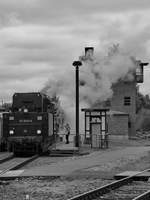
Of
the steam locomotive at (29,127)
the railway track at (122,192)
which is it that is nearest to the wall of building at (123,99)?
the steam locomotive at (29,127)

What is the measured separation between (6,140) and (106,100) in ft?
110

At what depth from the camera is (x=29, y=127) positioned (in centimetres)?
3044

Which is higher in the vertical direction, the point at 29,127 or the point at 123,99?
the point at 123,99

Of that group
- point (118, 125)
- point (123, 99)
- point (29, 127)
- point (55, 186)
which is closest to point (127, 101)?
point (123, 99)

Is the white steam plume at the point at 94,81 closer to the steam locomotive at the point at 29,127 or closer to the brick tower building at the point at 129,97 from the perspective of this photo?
the brick tower building at the point at 129,97

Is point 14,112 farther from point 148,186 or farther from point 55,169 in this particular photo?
point 148,186

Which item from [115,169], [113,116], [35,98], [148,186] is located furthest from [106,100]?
[148,186]

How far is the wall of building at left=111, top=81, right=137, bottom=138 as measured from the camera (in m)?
67.9

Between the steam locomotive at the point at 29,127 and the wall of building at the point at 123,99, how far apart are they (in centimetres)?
3658

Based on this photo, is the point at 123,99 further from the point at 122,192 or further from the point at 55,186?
the point at 122,192

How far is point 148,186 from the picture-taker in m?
14.1

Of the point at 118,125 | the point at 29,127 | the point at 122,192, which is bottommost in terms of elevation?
the point at 122,192

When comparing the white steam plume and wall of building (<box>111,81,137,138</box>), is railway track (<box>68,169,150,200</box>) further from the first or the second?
wall of building (<box>111,81,137,138</box>)

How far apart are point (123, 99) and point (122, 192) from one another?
187 ft
